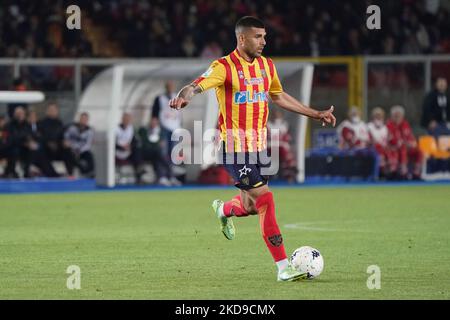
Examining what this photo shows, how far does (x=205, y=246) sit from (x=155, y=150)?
12.0 meters

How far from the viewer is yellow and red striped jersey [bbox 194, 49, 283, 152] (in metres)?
10.7

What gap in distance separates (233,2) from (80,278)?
75.0ft

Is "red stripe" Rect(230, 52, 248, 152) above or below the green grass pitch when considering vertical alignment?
above

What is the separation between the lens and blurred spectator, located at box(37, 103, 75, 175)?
77.4 ft

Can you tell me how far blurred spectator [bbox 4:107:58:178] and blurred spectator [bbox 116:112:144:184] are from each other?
1910 mm

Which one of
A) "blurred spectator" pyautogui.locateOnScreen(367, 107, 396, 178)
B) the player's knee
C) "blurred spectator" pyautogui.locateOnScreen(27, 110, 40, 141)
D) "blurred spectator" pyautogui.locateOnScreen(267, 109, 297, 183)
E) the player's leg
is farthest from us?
"blurred spectator" pyautogui.locateOnScreen(367, 107, 396, 178)

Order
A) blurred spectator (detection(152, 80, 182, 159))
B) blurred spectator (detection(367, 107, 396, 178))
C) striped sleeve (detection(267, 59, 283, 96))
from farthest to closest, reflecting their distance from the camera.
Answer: blurred spectator (detection(367, 107, 396, 178))
blurred spectator (detection(152, 80, 182, 159))
striped sleeve (detection(267, 59, 283, 96))

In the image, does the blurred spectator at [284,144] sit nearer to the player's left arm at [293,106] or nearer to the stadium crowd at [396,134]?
the stadium crowd at [396,134]

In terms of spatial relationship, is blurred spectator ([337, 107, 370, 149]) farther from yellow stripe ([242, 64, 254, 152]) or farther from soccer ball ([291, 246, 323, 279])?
soccer ball ([291, 246, 323, 279])

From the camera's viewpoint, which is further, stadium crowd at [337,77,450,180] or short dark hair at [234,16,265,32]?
stadium crowd at [337,77,450,180]
